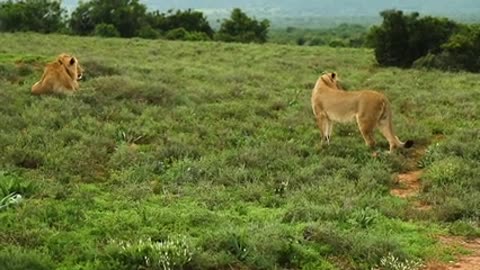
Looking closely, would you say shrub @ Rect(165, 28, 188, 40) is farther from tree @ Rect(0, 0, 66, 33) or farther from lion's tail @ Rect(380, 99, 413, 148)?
lion's tail @ Rect(380, 99, 413, 148)

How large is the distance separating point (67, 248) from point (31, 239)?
0.34 m

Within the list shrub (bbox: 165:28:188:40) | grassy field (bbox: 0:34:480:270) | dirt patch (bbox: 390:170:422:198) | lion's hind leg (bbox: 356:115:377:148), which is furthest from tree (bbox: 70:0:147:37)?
dirt patch (bbox: 390:170:422:198)

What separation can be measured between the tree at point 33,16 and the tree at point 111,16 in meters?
1.04

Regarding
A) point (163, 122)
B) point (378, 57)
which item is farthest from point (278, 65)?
point (163, 122)

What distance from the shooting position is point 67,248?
19.6ft

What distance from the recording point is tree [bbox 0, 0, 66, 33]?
120 feet

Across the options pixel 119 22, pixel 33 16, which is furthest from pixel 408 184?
pixel 119 22

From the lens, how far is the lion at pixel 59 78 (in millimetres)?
13648

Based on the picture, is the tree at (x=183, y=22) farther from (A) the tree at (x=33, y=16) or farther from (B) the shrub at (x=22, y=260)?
(B) the shrub at (x=22, y=260)

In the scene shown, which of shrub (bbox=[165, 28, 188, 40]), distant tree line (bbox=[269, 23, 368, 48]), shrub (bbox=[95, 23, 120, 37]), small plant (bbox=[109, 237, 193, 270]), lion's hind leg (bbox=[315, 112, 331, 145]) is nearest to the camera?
small plant (bbox=[109, 237, 193, 270])

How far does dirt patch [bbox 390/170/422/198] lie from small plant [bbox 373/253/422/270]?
2.69 meters

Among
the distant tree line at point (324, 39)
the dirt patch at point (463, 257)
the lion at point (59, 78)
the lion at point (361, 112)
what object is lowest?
the distant tree line at point (324, 39)

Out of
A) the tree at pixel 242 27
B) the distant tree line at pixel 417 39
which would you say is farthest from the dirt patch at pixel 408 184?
the tree at pixel 242 27

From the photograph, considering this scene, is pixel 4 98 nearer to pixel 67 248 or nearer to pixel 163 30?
pixel 67 248
